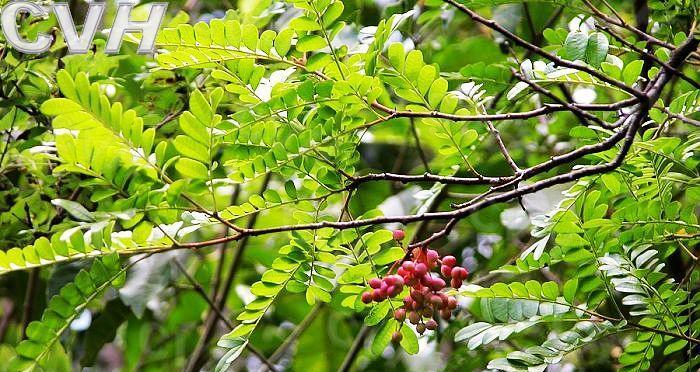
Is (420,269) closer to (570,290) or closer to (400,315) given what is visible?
(400,315)

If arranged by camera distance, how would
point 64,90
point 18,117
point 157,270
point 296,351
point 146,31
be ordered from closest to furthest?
point 64,90
point 146,31
point 18,117
point 157,270
point 296,351

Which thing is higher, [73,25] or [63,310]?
[73,25]

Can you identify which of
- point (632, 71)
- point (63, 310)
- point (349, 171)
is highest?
point (632, 71)

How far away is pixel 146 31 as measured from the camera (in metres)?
0.84

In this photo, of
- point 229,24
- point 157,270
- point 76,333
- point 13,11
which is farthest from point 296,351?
point 229,24

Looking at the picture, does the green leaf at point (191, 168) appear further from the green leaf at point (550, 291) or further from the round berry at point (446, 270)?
the green leaf at point (550, 291)

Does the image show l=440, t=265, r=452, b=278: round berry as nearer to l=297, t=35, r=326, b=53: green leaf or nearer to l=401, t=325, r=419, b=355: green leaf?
l=401, t=325, r=419, b=355: green leaf

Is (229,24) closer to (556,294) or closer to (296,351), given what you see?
(556,294)

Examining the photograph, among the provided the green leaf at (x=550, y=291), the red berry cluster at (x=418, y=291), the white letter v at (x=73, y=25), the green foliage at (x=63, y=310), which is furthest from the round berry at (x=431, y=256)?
the white letter v at (x=73, y=25)

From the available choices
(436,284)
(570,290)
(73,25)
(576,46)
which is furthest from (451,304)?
(73,25)

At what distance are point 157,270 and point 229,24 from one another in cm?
60

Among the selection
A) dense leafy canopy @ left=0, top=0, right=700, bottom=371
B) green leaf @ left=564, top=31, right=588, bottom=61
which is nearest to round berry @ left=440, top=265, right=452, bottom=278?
dense leafy canopy @ left=0, top=0, right=700, bottom=371

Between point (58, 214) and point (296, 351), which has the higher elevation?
point (58, 214)

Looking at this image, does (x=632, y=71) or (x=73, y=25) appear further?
(x=73, y=25)
